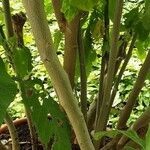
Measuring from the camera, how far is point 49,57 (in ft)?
1.45

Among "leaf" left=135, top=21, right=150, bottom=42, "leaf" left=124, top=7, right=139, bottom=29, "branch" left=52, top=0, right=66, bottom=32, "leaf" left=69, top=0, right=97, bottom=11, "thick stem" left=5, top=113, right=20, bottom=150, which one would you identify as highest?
"leaf" left=69, top=0, right=97, bottom=11

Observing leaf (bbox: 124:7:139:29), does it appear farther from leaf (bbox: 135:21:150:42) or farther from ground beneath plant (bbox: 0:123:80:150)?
ground beneath plant (bbox: 0:123:80:150)

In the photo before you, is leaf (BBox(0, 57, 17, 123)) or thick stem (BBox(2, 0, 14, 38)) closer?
leaf (BBox(0, 57, 17, 123))

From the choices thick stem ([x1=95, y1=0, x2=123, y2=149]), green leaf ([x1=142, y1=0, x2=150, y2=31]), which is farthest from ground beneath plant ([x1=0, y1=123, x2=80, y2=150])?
green leaf ([x1=142, y1=0, x2=150, y2=31])

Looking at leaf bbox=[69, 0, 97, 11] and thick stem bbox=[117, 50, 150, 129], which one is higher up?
leaf bbox=[69, 0, 97, 11]

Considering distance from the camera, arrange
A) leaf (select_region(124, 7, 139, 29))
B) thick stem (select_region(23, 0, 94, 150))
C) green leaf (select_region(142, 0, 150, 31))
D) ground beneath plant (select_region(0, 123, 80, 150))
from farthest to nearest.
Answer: ground beneath plant (select_region(0, 123, 80, 150)) < leaf (select_region(124, 7, 139, 29)) < green leaf (select_region(142, 0, 150, 31)) < thick stem (select_region(23, 0, 94, 150))

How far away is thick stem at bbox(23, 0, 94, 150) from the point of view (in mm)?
416

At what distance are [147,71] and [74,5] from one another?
256 millimetres

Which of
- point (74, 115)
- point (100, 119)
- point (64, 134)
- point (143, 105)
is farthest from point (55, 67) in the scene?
point (143, 105)

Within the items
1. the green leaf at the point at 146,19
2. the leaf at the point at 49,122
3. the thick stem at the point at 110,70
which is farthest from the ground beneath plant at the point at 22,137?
the green leaf at the point at 146,19

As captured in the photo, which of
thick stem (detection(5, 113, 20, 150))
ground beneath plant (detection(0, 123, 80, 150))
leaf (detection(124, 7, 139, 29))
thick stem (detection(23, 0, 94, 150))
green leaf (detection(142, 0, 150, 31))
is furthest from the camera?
ground beneath plant (detection(0, 123, 80, 150))

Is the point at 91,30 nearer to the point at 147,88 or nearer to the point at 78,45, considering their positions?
the point at 78,45

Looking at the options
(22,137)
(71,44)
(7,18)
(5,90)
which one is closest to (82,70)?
(71,44)

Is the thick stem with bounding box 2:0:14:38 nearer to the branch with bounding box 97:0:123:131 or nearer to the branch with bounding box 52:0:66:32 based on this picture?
the branch with bounding box 52:0:66:32
